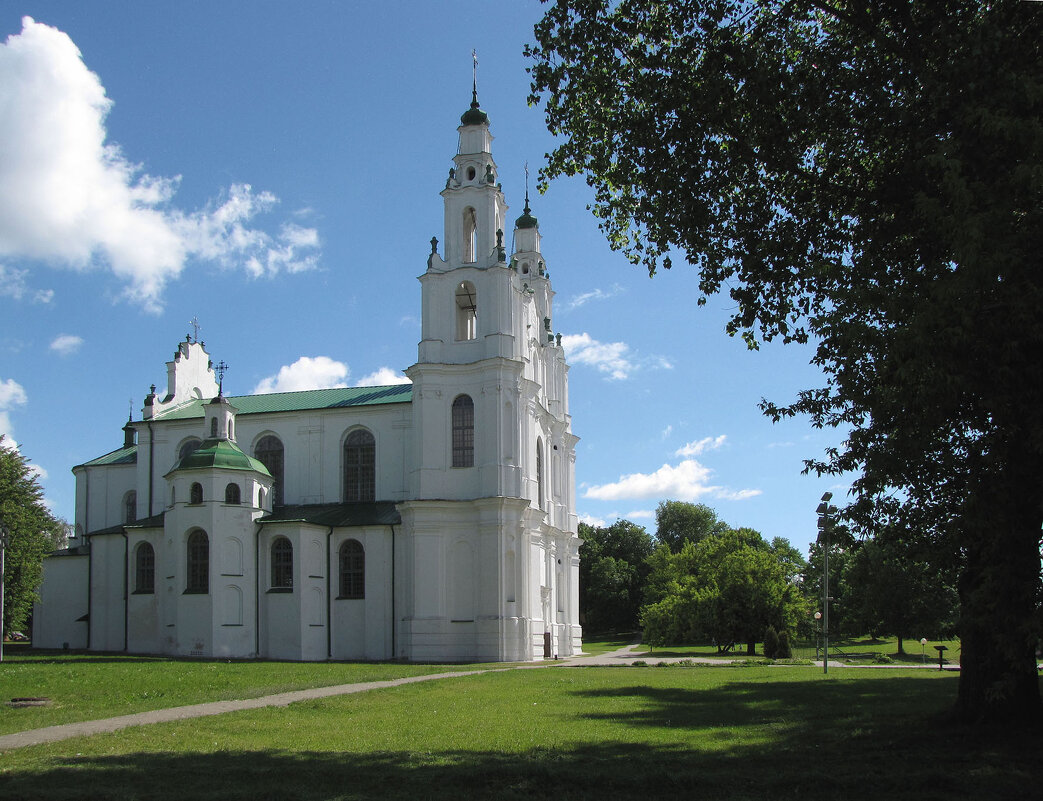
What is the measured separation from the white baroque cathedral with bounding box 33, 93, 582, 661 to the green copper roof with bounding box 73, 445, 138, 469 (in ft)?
16.3

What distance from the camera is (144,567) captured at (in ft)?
153

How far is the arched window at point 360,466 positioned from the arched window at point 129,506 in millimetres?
13512

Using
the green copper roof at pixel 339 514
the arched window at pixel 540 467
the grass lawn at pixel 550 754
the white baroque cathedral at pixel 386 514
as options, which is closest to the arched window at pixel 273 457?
the white baroque cathedral at pixel 386 514

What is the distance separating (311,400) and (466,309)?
32.1ft

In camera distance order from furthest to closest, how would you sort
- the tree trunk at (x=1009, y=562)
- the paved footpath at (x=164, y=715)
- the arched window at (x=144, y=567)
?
the arched window at (x=144, y=567) → the paved footpath at (x=164, y=715) → the tree trunk at (x=1009, y=562)

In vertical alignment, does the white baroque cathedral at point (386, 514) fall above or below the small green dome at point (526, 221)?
below

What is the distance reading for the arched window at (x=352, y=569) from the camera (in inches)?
1746

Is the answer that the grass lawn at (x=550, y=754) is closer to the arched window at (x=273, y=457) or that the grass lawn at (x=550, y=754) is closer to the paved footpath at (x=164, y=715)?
the paved footpath at (x=164, y=715)

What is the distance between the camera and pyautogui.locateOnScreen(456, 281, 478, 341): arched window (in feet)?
153

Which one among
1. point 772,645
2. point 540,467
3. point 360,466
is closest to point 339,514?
point 360,466

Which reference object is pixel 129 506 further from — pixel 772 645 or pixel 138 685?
pixel 772 645

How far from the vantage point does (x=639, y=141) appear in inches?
668

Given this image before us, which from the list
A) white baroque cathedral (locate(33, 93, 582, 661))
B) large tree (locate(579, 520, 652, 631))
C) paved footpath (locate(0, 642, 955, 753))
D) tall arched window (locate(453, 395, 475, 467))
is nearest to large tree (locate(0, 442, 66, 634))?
white baroque cathedral (locate(33, 93, 582, 661))

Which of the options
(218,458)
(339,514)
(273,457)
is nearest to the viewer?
(218,458)
